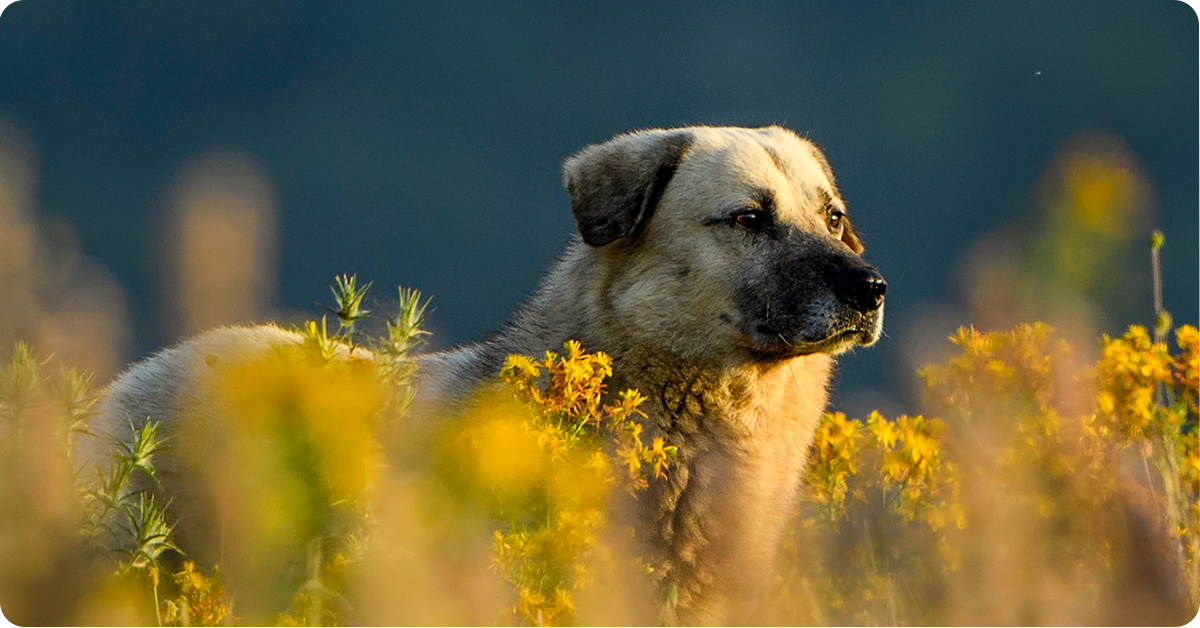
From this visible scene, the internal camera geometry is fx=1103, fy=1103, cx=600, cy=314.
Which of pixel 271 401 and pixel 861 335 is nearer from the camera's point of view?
pixel 271 401

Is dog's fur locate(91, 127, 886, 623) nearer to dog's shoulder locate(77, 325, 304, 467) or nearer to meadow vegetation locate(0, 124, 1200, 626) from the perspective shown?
dog's shoulder locate(77, 325, 304, 467)

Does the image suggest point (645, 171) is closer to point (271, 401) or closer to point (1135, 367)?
point (1135, 367)

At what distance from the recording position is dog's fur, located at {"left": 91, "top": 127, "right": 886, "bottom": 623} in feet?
14.8

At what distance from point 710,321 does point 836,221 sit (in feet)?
3.53

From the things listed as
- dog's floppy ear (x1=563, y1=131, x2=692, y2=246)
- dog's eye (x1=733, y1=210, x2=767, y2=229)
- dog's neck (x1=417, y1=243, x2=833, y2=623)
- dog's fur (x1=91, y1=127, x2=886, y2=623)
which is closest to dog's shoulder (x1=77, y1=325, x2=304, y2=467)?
dog's fur (x1=91, y1=127, x2=886, y2=623)

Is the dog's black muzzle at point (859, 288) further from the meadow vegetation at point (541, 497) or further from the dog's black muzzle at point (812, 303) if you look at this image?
the meadow vegetation at point (541, 497)

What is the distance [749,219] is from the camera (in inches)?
194

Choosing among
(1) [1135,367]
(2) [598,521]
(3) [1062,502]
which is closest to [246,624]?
(2) [598,521]

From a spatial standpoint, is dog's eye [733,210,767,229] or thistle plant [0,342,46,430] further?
dog's eye [733,210,767,229]

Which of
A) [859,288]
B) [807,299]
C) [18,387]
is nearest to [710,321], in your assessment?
[807,299]

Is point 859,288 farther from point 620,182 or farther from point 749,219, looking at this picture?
point 620,182

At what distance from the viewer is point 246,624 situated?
7.11 ft

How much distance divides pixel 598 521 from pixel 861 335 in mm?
2167

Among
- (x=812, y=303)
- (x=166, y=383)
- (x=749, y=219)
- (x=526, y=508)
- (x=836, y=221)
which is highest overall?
(x=836, y=221)
